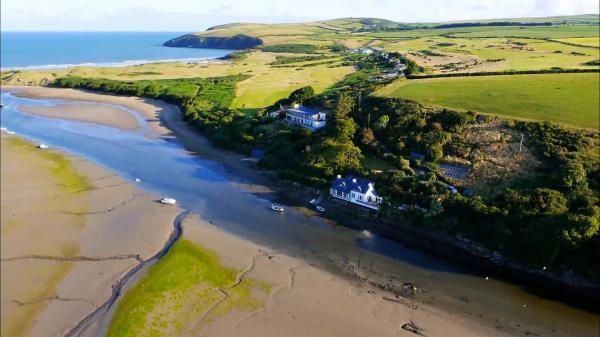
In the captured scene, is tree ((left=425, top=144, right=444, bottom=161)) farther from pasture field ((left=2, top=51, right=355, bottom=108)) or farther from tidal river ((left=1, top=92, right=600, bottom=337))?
pasture field ((left=2, top=51, right=355, bottom=108))

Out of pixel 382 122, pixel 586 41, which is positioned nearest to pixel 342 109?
pixel 382 122

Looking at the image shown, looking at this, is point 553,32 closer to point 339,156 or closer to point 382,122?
point 382,122

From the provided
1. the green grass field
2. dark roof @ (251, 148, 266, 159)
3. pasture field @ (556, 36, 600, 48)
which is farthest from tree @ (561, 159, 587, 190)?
pasture field @ (556, 36, 600, 48)

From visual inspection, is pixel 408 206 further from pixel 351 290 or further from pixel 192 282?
pixel 192 282

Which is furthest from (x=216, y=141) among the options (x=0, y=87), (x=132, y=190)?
(x=0, y=87)

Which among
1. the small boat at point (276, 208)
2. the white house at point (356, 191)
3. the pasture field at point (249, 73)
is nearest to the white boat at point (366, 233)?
the white house at point (356, 191)
